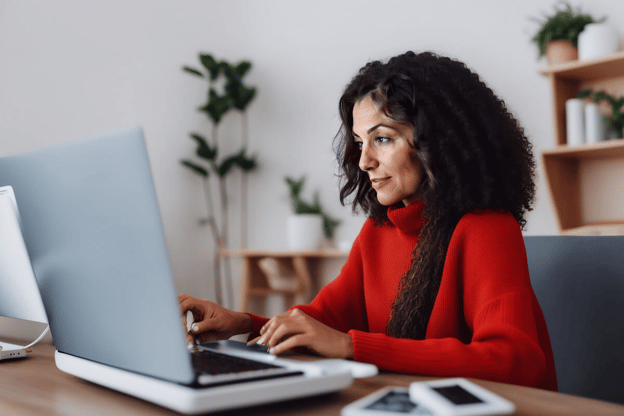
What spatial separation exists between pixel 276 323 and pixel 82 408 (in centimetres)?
27

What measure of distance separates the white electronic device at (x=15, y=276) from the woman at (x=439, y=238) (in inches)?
9.3

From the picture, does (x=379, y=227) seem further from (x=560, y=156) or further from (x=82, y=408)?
(x=560, y=156)

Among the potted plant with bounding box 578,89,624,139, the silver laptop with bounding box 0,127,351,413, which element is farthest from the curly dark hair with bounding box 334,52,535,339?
the potted plant with bounding box 578,89,624,139

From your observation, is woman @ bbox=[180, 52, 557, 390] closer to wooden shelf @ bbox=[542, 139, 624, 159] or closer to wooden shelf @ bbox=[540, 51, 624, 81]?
wooden shelf @ bbox=[542, 139, 624, 159]

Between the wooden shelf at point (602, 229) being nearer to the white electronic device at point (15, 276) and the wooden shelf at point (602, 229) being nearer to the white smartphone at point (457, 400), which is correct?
the white smartphone at point (457, 400)

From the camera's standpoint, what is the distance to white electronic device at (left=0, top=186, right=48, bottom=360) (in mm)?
801

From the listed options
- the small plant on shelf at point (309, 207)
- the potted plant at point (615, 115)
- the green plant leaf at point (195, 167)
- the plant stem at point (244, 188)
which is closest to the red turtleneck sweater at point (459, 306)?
the potted plant at point (615, 115)

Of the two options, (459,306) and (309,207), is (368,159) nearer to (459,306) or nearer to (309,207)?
(459,306)

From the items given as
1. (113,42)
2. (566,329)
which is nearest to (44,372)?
(566,329)

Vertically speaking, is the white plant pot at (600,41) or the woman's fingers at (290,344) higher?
the white plant pot at (600,41)

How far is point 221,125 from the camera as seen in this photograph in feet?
12.1

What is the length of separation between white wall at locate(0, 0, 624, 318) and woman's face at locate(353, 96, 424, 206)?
5.40 feet

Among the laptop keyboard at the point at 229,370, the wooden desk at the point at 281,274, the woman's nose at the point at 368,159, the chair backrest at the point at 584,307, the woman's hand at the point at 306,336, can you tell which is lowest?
the wooden desk at the point at 281,274

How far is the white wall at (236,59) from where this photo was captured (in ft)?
8.51
